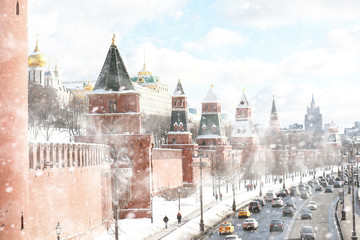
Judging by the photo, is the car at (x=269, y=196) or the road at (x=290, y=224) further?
the car at (x=269, y=196)

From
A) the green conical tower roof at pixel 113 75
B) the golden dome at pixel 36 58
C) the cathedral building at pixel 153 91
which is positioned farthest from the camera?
the cathedral building at pixel 153 91

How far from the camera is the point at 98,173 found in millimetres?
37969

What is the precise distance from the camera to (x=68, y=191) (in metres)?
31.3

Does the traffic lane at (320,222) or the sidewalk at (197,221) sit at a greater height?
the sidewalk at (197,221)

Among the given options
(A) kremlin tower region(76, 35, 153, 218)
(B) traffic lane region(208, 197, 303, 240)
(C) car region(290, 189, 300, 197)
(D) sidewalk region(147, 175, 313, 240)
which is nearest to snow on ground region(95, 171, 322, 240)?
(D) sidewalk region(147, 175, 313, 240)

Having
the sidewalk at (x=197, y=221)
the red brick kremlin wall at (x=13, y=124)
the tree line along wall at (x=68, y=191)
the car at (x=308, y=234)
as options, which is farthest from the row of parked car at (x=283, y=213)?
the red brick kremlin wall at (x=13, y=124)

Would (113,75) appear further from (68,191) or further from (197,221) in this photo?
(68,191)

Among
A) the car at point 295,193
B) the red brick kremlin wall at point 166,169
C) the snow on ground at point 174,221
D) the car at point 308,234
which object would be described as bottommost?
the car at point 295,193

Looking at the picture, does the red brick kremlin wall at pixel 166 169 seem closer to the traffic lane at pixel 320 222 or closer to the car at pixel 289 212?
the traffic lane at pixel 320 222

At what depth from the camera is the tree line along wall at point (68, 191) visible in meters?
27.2

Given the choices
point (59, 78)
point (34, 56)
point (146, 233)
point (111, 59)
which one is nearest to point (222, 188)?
point (111, 59)

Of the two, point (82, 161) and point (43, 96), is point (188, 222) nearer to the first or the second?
point (82, 161)

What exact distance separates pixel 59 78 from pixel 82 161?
120034 millimetres

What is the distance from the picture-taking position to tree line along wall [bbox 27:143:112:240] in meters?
27.2
